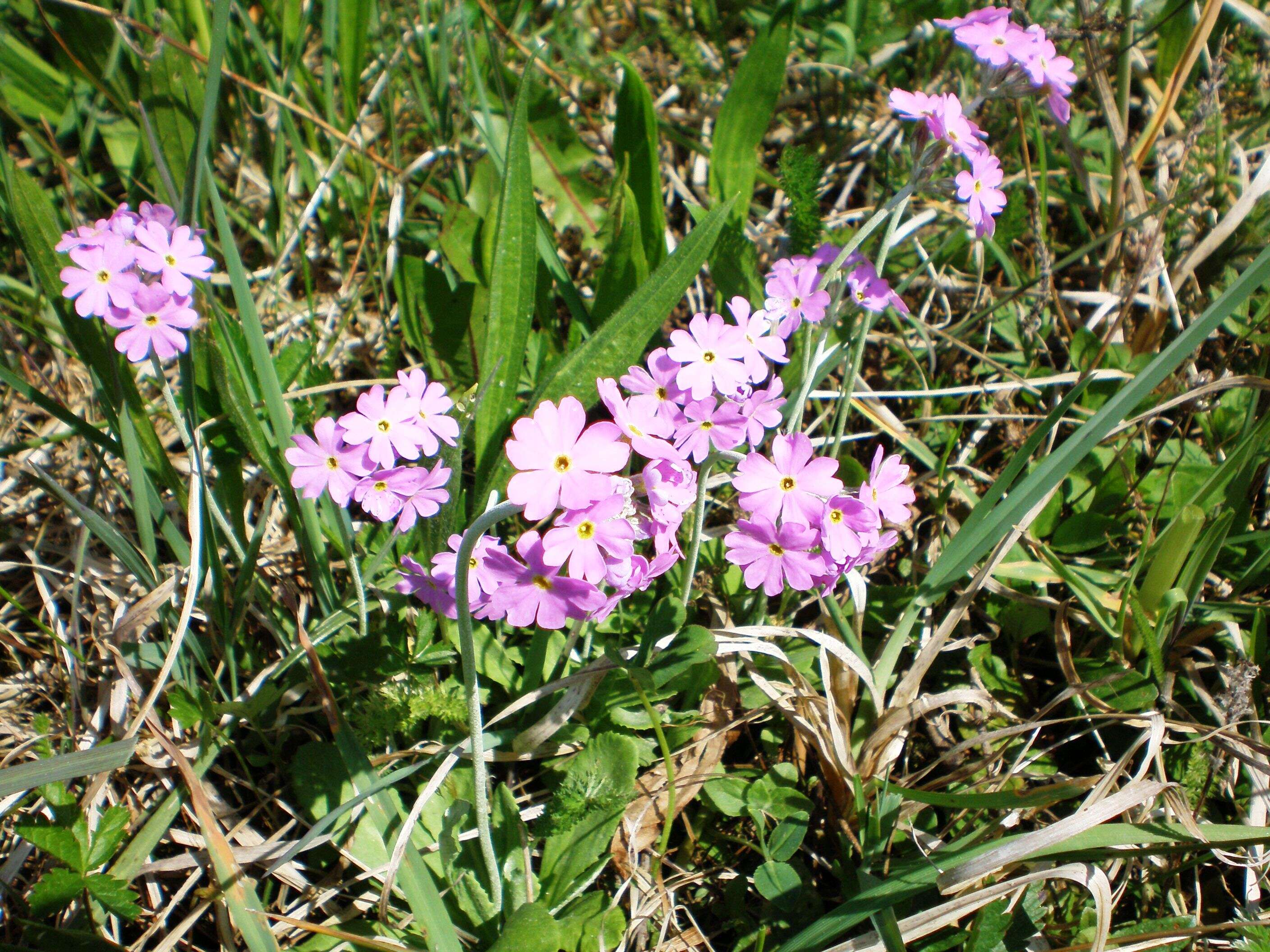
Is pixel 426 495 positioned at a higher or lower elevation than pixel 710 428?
lower

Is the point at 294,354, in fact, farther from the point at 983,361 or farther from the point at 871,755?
the point at 983,361

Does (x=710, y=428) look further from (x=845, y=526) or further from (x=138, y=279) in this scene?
(x=138, y=279)

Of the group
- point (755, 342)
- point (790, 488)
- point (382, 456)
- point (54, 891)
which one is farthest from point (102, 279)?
point (790, 488)

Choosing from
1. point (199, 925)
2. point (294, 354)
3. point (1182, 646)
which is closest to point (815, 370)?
point (1182, 646)

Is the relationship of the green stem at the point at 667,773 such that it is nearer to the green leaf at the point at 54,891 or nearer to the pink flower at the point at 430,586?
the pink flower at the point at 430,586

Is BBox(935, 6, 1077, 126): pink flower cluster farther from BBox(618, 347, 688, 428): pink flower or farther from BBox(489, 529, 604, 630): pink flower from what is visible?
BBox(489, 529, 604, 630): pink flower

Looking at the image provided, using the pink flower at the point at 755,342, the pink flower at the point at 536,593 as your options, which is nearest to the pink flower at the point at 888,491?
the pink flower at the point at 755,342
